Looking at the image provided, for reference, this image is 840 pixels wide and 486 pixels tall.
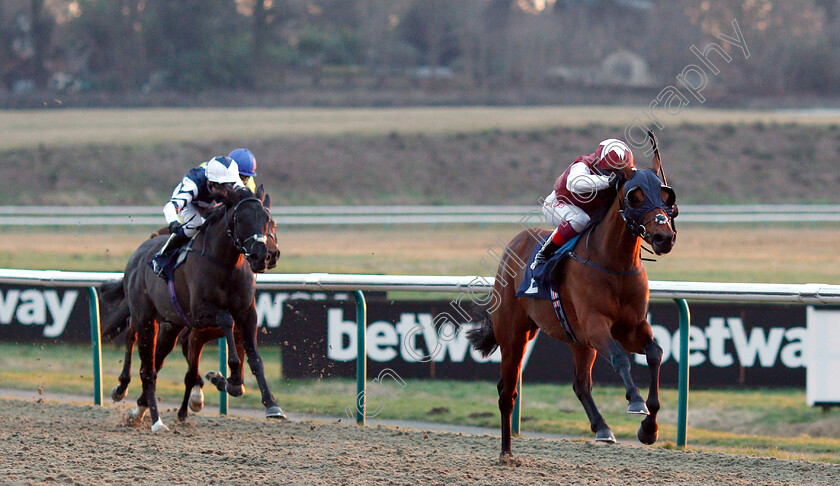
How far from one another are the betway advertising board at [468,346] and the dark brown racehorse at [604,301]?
134 centimetres

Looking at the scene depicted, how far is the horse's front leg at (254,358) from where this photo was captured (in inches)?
226

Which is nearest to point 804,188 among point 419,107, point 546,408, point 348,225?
point 348,225

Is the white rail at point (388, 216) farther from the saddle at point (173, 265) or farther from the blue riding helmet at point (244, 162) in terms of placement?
the blue riding helmet at point (244, 162)

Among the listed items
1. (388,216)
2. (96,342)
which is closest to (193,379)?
(96,342)

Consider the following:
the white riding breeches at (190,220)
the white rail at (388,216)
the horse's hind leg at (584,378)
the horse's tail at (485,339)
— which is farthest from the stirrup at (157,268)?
the white rail at (388,216)

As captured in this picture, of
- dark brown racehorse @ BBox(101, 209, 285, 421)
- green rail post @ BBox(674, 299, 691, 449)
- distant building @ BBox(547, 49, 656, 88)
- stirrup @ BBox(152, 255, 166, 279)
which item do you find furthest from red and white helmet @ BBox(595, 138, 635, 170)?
distant building @ BBox(547, 49, 656, 88)

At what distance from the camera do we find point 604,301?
5.02 m

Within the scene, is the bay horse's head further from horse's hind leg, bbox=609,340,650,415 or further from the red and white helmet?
horse's hind leg, bbox=609,340,650,415

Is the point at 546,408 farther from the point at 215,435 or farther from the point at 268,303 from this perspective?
the point at 215,435

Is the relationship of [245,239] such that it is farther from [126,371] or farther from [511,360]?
[126,371]

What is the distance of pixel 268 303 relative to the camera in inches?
311

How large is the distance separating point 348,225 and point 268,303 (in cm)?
1304

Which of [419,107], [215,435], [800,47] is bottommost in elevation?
[215,435]

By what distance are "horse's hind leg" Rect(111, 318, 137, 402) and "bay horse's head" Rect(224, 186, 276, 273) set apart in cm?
151
